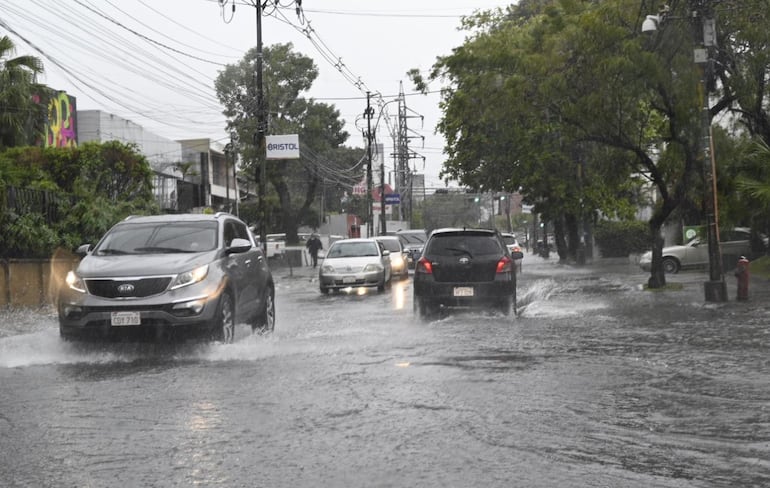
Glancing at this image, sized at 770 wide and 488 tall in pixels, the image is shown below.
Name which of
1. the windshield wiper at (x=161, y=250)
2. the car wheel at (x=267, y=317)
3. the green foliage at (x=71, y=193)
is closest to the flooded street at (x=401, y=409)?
the car wheel at (x=267, y=317)

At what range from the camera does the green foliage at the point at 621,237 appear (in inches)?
2087

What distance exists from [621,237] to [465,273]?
38.7 m

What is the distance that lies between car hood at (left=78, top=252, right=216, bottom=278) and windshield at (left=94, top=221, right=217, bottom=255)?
1.04 ft

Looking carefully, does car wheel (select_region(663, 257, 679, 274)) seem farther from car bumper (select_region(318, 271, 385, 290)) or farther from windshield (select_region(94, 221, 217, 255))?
windshield (select_region(94, 221, 217, 255))

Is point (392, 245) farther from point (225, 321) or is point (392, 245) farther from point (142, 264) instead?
point (142, 264)

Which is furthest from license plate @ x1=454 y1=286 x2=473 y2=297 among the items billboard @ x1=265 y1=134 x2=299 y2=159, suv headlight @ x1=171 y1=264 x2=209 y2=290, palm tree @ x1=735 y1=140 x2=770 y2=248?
billboard @ x1=265 y1=134 x2=299 y2=159

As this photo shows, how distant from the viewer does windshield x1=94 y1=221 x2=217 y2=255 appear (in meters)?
12.7

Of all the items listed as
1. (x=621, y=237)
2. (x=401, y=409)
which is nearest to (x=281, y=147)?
(x=621, y=237)

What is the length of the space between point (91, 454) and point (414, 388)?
11.2ft

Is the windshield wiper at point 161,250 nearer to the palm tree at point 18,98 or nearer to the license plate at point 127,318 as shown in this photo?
the license plate at point 127,318

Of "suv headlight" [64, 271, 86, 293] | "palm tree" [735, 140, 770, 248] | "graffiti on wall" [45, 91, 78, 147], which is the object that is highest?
"graffiti on wall" [45, 91, 78, 147]

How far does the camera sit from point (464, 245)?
670 inches

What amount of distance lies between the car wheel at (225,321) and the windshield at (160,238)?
781 mm

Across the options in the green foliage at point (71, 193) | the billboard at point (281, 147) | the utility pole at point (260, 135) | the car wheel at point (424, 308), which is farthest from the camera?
the billboard at point (281, 147)
